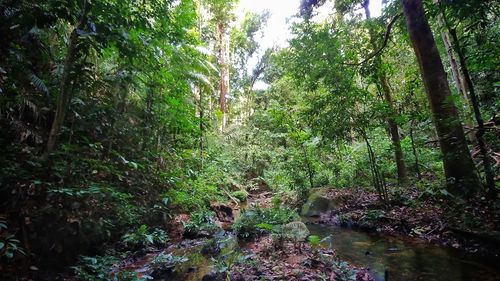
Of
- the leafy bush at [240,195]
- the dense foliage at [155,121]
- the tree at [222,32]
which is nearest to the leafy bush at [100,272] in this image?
the dense foliage at [155,121]

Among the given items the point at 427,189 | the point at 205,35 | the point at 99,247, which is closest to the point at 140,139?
the point at 99,247

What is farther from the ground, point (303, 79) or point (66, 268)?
point (303, 79)

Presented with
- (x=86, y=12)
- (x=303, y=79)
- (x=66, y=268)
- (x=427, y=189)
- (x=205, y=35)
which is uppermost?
(x=205, y=35)

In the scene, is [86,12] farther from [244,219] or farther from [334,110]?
[334,110]

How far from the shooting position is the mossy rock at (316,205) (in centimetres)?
1104

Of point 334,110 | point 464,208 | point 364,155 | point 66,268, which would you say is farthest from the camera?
point 364,155

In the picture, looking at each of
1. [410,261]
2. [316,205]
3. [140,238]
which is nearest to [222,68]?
[316,205]

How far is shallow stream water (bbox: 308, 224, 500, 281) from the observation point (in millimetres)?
4633

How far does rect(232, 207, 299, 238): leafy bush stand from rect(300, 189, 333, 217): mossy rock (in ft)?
7.02

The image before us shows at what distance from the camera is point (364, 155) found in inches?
492

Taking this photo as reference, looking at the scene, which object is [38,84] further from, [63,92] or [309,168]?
[309,168]

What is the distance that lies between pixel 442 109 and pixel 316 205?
5.81 meters

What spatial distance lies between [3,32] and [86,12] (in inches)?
63.9

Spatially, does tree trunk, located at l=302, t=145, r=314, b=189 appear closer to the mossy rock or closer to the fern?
the mossy rock
